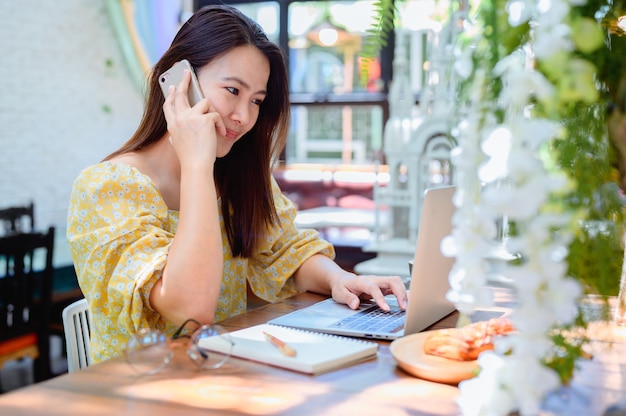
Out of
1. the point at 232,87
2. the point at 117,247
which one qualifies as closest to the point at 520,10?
the point at 117,247

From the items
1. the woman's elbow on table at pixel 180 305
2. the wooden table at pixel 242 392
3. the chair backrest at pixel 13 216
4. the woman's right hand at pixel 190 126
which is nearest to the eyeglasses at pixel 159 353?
the wooden table at pixel 242 392

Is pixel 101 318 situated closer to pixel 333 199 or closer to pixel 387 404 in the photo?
pixel 387 404

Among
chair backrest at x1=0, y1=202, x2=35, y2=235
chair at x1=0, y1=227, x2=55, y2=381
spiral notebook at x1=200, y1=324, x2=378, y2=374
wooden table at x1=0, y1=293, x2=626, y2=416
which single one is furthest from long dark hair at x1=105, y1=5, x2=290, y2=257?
chair backrest at x1=0, y1=202, x2=35, y2=235

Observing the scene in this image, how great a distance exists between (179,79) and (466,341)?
896 mm

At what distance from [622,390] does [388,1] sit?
24.0 inches

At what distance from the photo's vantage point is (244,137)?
6.18ft

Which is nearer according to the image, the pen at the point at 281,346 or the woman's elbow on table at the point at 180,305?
the pen at the point at 281,346

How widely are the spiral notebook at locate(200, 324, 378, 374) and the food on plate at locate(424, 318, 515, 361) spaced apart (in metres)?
0.11

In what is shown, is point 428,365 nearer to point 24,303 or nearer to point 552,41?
point 552,41

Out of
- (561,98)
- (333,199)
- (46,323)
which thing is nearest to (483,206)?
(561,98)

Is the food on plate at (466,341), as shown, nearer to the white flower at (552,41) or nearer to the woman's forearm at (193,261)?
the woman's forearm at (193,261)

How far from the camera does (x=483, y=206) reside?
0.51 metres

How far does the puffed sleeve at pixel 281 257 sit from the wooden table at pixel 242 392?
2.51ft

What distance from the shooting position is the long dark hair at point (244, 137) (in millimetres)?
1608
